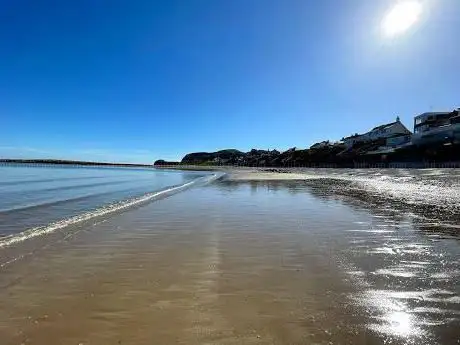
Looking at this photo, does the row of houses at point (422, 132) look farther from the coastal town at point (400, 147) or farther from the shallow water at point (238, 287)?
the shallow water at point (238, 287)

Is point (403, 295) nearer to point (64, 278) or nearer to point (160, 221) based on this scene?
point (64, 278)

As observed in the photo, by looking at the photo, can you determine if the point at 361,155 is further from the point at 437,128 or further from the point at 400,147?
the point at 437,128

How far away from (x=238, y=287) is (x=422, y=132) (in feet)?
291

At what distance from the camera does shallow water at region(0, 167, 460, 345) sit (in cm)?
483

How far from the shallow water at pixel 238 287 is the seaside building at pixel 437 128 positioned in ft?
236

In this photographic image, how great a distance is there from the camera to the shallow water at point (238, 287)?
4832 millimetres

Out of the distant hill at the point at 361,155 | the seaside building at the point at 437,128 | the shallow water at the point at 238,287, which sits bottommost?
the shallow water at the point at 238,287

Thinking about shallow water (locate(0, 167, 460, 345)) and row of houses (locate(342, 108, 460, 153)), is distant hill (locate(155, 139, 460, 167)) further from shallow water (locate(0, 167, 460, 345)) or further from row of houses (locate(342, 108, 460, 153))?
shallow water (locate(0, 167, 460, 345))

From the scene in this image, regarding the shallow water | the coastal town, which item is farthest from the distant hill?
the shallow water

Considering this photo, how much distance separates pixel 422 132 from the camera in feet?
278

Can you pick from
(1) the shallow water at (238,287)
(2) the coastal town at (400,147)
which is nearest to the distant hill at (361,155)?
(2) the coastal town at (400,147)

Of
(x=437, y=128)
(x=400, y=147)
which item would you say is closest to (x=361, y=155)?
(x=400, y=147)

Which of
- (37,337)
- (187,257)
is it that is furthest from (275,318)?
(187,257)

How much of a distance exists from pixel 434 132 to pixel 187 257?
82611mm
